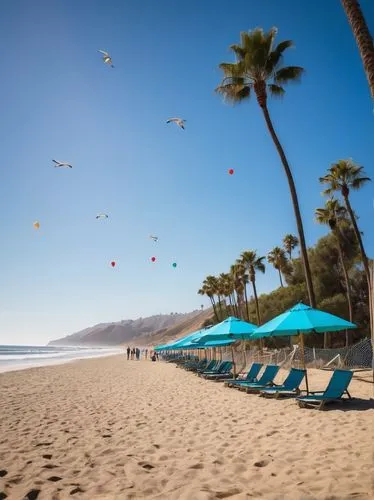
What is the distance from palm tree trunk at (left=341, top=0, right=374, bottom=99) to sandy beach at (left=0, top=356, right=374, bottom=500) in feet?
17.9

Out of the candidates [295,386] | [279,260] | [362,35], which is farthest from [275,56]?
[279,260]

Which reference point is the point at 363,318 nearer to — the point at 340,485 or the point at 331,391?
the point at 331,391

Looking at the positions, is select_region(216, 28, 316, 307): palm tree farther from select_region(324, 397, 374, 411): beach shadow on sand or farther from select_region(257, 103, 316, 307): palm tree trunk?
select_region(324, 397, 374, 411): beach shadow on sand

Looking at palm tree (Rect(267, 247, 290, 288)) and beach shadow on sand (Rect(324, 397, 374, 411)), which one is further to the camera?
palm tree (Rect(267, 247, 290, 288))

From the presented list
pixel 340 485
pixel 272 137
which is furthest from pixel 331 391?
pixel 272 137

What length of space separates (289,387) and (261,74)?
44.5 feet

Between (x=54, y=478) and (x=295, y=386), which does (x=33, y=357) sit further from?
(x=54, y=478)

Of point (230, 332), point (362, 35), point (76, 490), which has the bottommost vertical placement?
point (76, 490)

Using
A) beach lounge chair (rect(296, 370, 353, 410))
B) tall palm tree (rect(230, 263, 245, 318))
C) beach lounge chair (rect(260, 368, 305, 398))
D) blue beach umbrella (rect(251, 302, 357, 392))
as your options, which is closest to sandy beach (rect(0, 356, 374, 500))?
beach lounge chair (rect(296, 370, 353, 410))

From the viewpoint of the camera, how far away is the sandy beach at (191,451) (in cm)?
398

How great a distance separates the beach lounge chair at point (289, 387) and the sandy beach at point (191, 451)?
0.51 metres

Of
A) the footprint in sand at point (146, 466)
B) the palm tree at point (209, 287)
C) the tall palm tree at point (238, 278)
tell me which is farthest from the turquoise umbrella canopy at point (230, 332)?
the palm tree at point (209, 287)

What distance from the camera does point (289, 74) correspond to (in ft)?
54.6

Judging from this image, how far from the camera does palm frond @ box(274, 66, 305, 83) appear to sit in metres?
16.6
